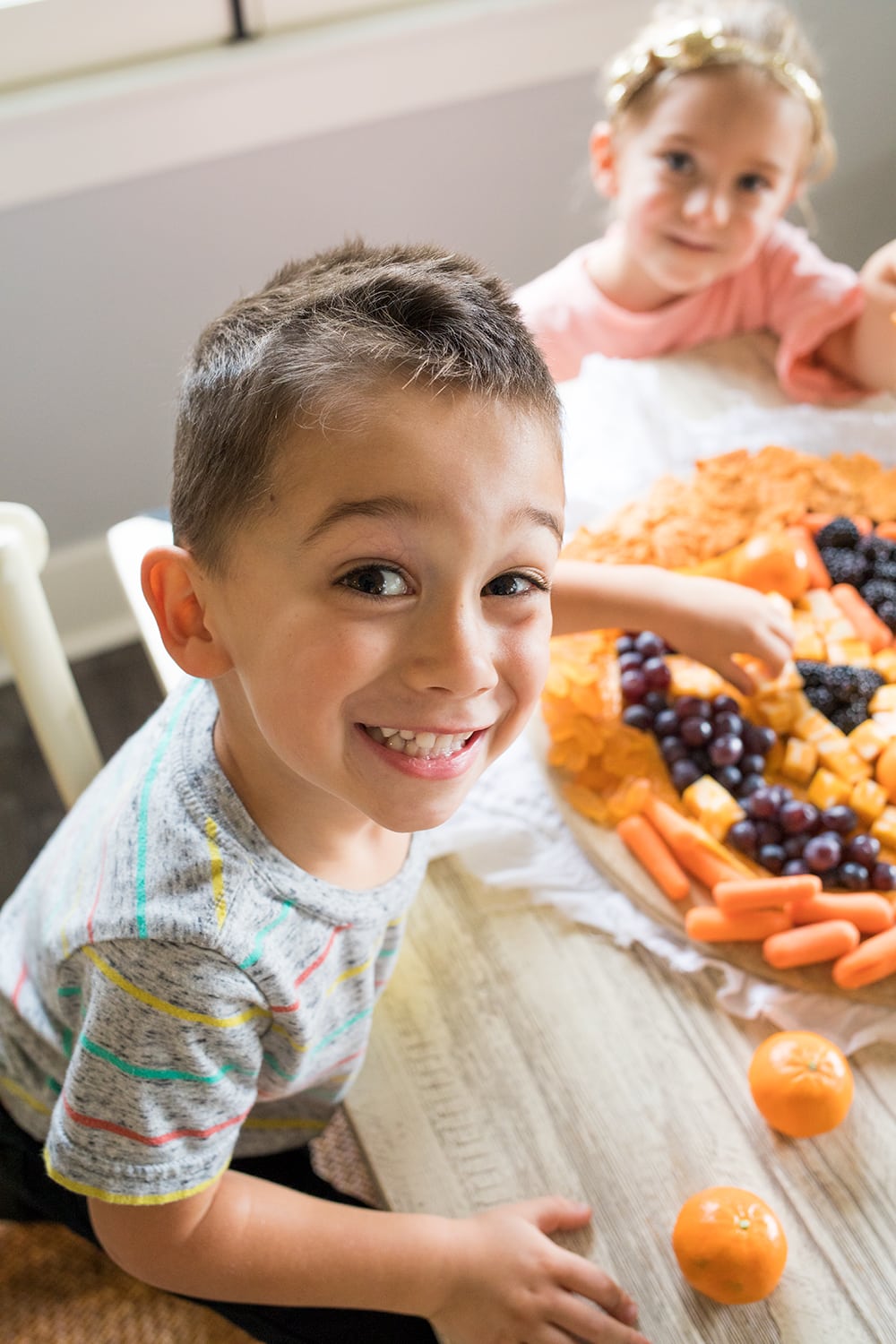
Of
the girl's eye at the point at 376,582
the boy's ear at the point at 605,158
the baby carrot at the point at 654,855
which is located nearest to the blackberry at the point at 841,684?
the baby carrot at the point at 654,855

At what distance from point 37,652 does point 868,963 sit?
69cm

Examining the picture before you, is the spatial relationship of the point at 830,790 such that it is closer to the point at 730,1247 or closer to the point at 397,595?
the point at 730,1247

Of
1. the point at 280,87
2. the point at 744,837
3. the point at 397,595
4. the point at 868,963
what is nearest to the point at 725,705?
the point at 744,837

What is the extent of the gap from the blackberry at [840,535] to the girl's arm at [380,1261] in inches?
27.5

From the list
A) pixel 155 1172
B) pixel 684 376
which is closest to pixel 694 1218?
pixel 155 1172

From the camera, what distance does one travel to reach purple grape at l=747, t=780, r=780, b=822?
963 mm

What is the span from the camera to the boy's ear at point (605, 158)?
1511 millimetres

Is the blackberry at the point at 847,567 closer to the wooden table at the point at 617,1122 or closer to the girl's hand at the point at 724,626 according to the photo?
the girl's hand at the point at 724,626

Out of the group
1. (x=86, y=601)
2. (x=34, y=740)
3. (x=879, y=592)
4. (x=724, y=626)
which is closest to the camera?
(x=724, y=626)

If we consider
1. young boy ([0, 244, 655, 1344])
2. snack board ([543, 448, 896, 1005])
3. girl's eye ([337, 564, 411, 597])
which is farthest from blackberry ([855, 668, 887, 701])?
girl's eye ([337, 564, 411, 597])

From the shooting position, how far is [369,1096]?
0.83 metres

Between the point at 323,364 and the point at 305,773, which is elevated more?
the point at 323,364

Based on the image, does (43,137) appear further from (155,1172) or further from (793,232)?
(155,1172)

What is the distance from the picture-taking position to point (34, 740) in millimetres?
2059
